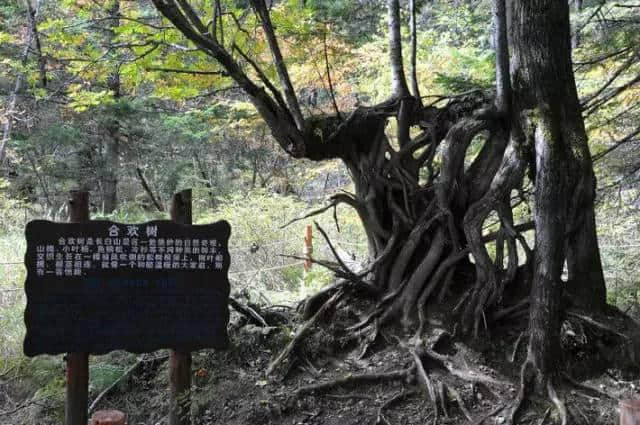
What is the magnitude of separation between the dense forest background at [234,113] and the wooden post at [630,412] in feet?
10.9

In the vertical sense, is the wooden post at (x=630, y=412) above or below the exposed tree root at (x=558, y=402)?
above

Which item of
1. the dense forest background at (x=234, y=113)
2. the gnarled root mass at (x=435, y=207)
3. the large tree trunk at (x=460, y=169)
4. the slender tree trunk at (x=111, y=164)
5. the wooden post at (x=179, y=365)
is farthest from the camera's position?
the slender tree trunk at (x=111, y=164)

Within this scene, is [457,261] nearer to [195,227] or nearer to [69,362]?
[195,227]

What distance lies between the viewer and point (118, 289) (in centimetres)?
373

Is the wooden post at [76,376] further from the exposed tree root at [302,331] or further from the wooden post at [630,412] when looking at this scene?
the wooden post at [630,412]

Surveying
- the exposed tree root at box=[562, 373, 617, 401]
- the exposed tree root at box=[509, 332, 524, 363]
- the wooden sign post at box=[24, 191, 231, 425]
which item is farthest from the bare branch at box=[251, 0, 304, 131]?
the exposed tree root at box=[562, 373, 617, 401]

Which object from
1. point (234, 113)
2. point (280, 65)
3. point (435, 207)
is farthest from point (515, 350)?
point (234, 113)

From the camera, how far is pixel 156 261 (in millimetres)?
3750

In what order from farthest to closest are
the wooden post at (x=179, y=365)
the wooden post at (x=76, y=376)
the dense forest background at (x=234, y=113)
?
1. the dense forest background at (x=234, y=113)
2. the wooden post at (x=179, y=365)
3. the wooden post at (x=76, y=376)

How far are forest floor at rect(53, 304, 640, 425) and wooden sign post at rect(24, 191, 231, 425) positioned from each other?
1.07m

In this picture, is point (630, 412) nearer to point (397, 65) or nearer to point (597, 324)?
point (597, 324)

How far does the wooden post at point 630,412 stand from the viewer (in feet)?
7.43

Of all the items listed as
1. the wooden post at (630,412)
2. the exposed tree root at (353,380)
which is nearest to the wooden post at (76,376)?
the exposed tree root at (353,380)

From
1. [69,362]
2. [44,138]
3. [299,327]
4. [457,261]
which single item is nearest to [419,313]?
[457,261]
